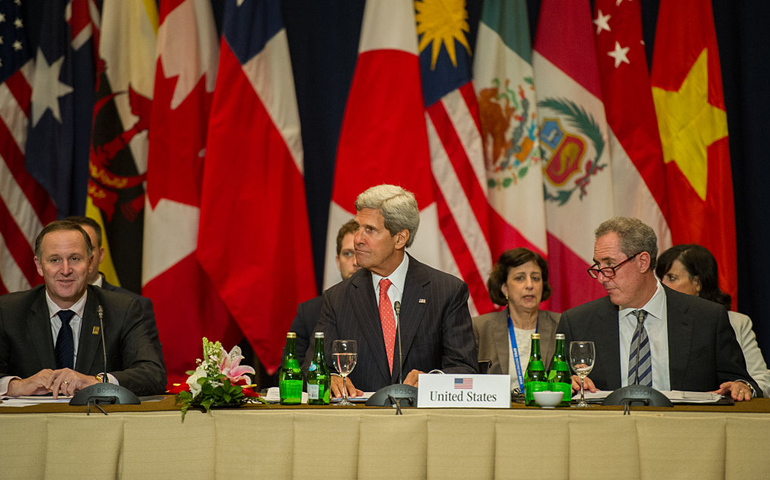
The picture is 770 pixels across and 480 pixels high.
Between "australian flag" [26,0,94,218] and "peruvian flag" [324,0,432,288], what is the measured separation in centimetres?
179

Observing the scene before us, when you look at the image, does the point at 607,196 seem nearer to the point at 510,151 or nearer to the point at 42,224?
the point at 510,151

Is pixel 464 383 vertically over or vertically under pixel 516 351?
under

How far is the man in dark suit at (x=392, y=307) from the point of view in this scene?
3174 millimetres

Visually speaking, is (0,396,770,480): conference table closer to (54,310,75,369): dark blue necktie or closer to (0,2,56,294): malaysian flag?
(54,310,75,369): dark blue necktie

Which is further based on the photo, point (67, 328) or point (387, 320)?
point (67, 328)

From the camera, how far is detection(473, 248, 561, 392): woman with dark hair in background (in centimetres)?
446

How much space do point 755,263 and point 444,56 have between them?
247cm

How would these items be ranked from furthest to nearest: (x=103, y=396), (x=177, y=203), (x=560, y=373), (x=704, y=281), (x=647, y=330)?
(x=177, y=203), (x=704, y=281), (x=647, y=330), (x=560, y=373), (x=103, y=396)

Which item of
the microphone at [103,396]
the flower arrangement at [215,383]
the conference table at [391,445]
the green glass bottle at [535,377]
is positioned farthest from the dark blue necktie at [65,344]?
the green glass bottle at [535,377]

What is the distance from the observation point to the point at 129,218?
4945 mm

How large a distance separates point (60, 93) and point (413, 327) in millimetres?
3231

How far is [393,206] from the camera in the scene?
3309mm

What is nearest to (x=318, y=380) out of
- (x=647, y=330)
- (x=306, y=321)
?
(x=647, y=330)

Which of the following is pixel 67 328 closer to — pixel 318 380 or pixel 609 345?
pixel 318 380
